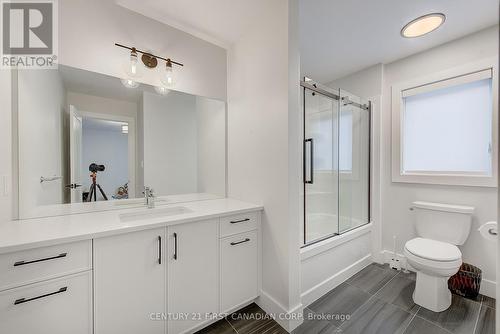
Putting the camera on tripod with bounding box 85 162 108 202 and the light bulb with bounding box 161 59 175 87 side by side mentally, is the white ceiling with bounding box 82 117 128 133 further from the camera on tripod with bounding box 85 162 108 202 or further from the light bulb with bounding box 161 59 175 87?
the light bulb with bounding box 161 59 175 87

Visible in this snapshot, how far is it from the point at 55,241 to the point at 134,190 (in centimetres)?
84

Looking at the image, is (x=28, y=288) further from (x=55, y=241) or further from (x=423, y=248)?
(x=423, y=248)

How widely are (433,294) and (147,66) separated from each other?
3036 millimetres

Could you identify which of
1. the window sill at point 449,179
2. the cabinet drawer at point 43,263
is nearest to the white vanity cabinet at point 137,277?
the cabinet drawer at point 43,263

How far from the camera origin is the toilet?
5.34 feet

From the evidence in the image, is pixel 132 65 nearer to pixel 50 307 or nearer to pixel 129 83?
pixel 129 83

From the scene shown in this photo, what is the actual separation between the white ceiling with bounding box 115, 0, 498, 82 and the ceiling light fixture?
5cm

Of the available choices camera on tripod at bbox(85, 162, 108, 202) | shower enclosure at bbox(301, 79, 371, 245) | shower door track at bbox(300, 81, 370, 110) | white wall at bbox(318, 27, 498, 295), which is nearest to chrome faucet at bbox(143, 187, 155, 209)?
camera on tripod at bbox(85, 162, 108, 202)

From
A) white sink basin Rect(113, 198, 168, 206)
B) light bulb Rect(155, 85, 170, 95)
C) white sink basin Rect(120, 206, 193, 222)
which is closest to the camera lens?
white sink basin Rect(120, 206, 193, 222)

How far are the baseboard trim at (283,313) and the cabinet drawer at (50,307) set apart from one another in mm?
1165

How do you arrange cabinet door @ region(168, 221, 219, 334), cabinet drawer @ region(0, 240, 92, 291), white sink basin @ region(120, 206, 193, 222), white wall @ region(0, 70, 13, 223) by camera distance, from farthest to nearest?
white sink basin @ region(120, 206, 193, 222), cabinet door @ region(168, 221, 219, 334), white wall @ region(0, 70, 13, 223), cabinet drawer @ region(0, 240, 92, 291)

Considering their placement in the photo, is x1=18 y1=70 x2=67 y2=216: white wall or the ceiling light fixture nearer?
x1=18 y1=70 x2=67 y2=216: white wall

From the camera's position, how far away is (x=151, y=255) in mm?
1230

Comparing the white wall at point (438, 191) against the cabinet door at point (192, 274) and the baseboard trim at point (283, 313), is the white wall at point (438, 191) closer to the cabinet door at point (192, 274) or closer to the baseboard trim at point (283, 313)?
the baseboard trim at point (283, 313)
